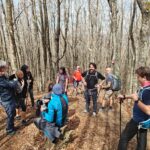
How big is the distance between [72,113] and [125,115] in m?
2.19

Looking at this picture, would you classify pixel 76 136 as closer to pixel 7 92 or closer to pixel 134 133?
pixel 7 92

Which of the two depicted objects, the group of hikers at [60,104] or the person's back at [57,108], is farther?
the person's back at [57,108]

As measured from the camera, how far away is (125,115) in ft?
33.0

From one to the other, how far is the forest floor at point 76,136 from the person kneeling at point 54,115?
0.49 meters

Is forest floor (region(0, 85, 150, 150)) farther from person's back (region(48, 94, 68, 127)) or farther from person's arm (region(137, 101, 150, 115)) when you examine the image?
person's arm (region(137, 101, 150, 115))

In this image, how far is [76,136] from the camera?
702 cm

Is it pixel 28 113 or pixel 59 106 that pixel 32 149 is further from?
pixel 28 113

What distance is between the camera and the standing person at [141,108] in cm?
444

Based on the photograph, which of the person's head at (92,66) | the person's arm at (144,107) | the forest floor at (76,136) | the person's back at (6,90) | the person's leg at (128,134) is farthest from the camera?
the person's head at (92,66)

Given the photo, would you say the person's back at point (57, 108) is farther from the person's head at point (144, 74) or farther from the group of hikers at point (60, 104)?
the person's head at point (144, 74)

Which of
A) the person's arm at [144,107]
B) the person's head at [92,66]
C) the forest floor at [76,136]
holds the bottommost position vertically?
the forest floor at [76,136]

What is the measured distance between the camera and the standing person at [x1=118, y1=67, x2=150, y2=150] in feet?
14.6

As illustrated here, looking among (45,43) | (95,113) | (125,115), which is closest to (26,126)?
(95,113)

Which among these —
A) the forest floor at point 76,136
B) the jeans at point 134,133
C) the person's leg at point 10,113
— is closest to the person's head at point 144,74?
the jeans at point 134,133
